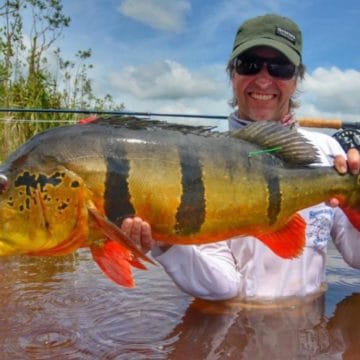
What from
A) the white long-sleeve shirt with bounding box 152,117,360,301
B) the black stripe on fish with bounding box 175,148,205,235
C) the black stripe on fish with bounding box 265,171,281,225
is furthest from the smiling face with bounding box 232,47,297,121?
the black stripe on fish with bounding box 175,148,205,235

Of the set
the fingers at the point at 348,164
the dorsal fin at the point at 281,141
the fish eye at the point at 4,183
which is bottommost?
the fish eye at the point at 4,183

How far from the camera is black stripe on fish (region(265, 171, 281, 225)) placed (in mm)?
2594

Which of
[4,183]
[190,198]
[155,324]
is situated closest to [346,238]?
[155,324]

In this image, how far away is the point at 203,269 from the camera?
3.28 m

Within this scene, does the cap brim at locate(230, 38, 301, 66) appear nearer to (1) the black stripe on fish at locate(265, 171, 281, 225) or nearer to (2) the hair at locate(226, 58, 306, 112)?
(2) the hair at locate(226, 58, 306, 112)

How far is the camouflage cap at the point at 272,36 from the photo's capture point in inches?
140

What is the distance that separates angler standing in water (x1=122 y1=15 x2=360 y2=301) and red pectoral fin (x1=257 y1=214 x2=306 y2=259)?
23.9 inches

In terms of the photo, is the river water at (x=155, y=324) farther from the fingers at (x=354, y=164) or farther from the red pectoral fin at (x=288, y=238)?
the fingers at (x=354, y=164)

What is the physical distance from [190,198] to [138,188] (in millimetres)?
234

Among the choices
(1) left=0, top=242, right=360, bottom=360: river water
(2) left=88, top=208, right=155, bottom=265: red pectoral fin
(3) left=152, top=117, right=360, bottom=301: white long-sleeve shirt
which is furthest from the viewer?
(3) left=152, top=117, right=360, bottom=301: white long-sleeve shirt

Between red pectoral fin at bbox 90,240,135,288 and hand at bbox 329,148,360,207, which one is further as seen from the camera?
hand at bbox 329,148,360,207

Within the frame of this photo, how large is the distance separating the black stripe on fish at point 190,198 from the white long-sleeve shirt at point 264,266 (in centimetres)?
84

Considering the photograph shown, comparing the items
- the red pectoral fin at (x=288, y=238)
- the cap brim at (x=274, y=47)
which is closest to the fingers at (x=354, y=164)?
the red pectoral fin at (x=288, y=238)

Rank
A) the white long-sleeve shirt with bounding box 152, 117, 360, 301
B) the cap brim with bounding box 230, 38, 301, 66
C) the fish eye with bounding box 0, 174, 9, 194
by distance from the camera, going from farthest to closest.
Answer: the cap brim with bounding box 230, 38, 301, 66
the white long-sleeve shirt with bounding box 152, 117, 360, 301
the fish eye with bounding box 0, 174, 9, 194
